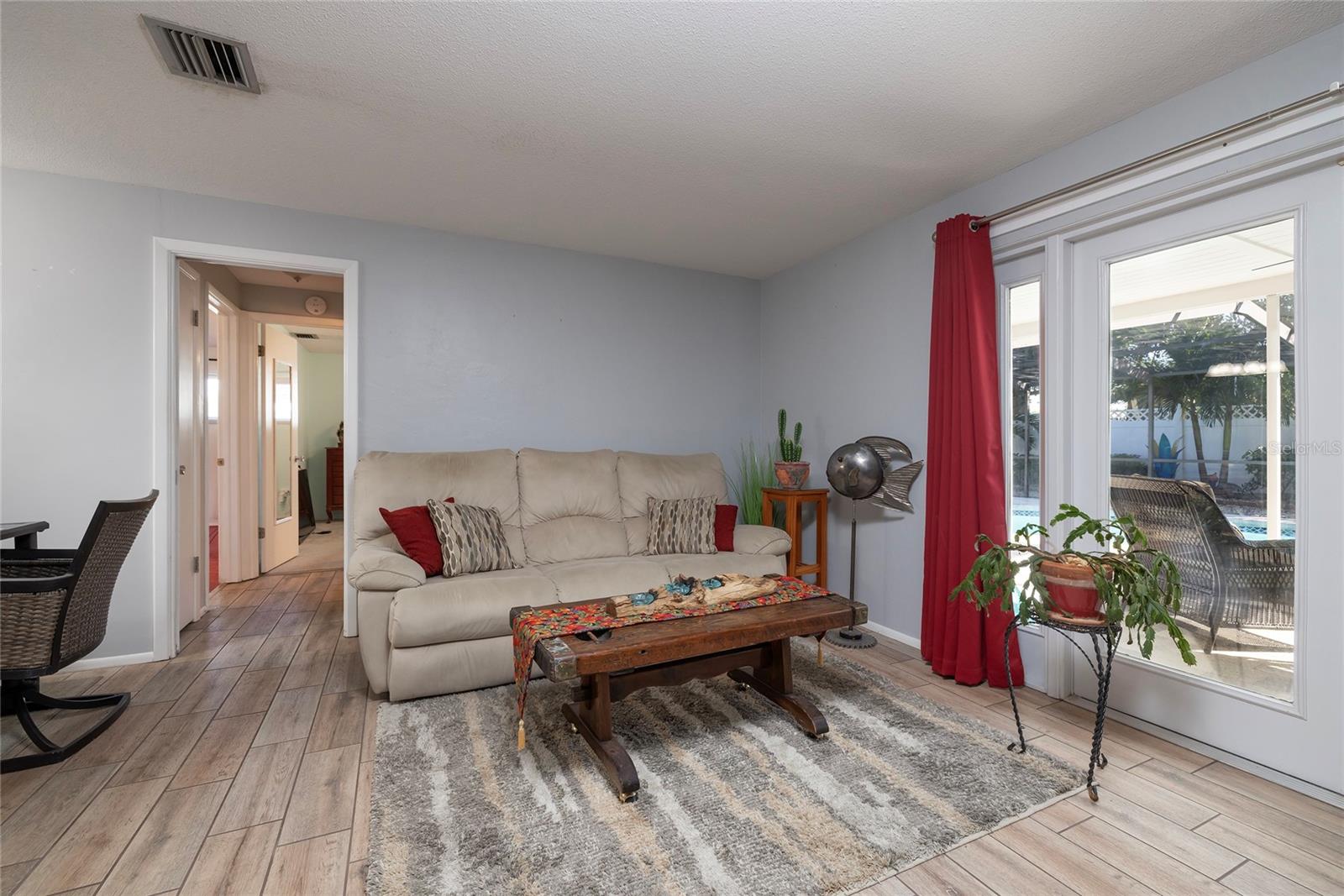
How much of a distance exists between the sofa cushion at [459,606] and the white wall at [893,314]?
1969 millimetres

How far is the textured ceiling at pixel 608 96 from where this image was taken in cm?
180

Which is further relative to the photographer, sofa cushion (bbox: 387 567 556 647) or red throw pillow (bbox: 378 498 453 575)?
red throw pillow (bbox: 378 498 453 575)

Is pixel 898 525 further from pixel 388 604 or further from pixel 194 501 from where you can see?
pixel 194 501

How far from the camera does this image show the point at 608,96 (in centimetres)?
221

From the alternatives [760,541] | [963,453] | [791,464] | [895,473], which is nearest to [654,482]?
[760,541]

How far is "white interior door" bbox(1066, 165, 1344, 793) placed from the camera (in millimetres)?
1878

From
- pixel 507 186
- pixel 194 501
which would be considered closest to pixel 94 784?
pixel 194 501

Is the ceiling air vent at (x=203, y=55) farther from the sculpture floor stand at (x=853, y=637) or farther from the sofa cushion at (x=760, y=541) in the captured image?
the sculpture floor stand at (x=853, y=637)

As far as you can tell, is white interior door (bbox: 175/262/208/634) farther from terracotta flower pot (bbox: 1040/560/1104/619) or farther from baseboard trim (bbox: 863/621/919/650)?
terracotta flower pot (bbox: 1040/560/1104/619)

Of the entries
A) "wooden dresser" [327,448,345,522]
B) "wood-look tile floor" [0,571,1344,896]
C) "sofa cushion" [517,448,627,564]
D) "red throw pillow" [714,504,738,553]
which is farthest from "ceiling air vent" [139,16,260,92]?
"wooden dresser" [327,448,345,522]

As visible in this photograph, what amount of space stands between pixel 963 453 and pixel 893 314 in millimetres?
1008

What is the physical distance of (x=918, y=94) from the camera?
219cm

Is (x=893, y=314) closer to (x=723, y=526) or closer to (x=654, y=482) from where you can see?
(x=723, y=526)

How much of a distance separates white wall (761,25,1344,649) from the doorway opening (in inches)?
113
